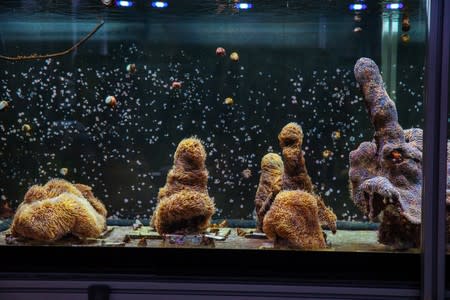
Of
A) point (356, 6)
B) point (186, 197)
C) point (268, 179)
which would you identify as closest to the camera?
point (186, 197)

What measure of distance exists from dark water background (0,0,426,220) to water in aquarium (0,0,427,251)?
0.01 meters

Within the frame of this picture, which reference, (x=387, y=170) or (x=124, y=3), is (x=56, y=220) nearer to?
(x=124, y=3)

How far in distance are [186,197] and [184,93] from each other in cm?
115

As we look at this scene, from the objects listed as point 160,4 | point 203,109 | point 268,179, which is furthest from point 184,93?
point 268,179

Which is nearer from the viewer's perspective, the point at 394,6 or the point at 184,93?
the point at 394,6

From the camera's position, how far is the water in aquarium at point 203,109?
338 cm

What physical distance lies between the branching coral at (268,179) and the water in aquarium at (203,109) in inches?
0.5

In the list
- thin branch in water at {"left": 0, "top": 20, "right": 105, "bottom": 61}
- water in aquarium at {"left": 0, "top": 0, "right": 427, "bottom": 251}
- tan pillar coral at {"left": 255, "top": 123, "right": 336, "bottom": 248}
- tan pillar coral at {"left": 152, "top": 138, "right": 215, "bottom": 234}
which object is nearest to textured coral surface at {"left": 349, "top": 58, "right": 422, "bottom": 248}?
water in aquarium at {"left": 0, "top": 0, "right": 427, "bottom": 251}

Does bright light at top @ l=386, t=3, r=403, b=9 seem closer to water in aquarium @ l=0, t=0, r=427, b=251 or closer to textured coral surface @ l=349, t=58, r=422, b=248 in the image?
water in aquarium @ l=0, t=0, r=427, b=251

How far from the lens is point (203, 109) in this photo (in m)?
4.06

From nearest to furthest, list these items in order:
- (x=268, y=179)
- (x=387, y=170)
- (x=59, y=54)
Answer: (x=387, y=170)
(x=59, y=54)
(x=268, y=179)

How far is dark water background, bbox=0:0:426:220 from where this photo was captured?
11.8ft

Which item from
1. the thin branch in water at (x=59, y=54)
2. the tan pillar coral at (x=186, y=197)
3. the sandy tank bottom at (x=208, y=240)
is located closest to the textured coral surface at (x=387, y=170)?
the sandy tank bottom at (x=208, y=240)

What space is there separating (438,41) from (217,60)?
2174 mm
